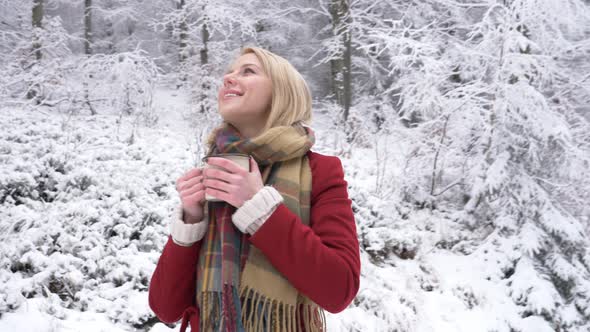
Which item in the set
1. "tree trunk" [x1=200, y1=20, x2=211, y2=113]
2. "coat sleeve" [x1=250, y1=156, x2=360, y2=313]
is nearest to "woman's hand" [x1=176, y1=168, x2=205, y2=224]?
"coat sleeve" [x1=250, y1=156, x2=360, y2=313]

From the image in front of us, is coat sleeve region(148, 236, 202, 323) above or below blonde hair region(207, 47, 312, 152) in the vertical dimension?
below

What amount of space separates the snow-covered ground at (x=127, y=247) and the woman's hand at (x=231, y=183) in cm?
277

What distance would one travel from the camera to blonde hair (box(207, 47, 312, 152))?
48.4 inches

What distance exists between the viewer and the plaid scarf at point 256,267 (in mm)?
1090

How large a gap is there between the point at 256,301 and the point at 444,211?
229 inches

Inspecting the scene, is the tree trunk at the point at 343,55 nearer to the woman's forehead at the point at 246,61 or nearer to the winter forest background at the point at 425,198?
the winter forest background at the point at 425,198

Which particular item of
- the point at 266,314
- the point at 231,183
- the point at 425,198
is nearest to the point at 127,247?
the point at 266,314

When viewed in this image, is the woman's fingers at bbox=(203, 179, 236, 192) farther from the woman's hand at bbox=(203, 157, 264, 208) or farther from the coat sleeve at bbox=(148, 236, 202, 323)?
the coat sleeve at bbox=(148, 236, 202, 323)

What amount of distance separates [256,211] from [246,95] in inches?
16.5

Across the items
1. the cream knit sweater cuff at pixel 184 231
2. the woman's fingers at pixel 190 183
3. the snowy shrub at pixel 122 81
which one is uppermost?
the woman's fingers at pixel 190 183

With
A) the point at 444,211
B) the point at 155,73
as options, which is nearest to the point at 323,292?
the point at 444,211

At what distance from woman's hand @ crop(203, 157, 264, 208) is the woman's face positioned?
0.26 metres

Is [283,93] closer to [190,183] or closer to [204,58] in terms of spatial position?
[190,183]

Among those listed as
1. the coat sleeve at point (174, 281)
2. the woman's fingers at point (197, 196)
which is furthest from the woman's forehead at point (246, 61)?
the coat sleeve at point (174, 281)
